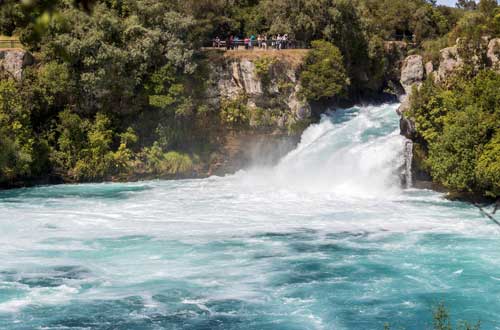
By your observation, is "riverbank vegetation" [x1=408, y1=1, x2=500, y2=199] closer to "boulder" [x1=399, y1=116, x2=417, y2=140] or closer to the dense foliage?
the dense foliage

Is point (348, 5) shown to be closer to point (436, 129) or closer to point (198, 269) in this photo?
point (436, 129)

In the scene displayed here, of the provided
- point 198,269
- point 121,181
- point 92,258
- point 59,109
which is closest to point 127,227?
point 92,258

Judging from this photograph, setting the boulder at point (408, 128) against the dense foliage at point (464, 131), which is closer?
the dense foliage at point (464, 131)

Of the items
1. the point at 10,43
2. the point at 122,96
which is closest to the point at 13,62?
the point at 10,43

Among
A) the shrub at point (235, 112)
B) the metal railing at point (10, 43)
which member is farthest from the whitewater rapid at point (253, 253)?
the metal railing at point (10, 43)

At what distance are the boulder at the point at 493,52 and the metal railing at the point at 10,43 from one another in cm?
2477

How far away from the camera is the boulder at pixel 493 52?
33219 millimetres

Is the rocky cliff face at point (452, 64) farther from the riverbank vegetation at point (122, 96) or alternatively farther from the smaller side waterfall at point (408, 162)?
the riverbank vegetation at point (122, 96)

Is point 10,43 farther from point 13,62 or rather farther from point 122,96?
point 122,96

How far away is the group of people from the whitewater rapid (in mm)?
10515

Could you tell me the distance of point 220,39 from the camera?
155ft

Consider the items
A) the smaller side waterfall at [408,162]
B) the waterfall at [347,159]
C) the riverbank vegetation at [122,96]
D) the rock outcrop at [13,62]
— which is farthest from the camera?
the rock outcrop at [13,62]

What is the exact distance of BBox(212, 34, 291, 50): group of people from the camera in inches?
1720

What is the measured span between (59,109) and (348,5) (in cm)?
2062
